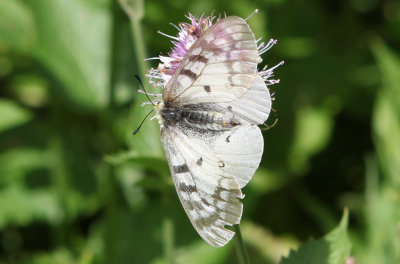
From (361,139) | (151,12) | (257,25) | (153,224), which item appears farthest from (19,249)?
(361,139)

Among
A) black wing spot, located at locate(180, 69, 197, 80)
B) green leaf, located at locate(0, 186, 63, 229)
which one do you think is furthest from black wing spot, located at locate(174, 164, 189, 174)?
green leaf, located at locate(0, 186, 63, 229)

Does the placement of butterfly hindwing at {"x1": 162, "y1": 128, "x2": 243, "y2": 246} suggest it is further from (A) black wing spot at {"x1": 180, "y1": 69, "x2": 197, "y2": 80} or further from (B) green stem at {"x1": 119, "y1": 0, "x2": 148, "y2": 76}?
(B) green stem at {"x1": 119, "y1": 0, "x2": 148, "y2": 76}

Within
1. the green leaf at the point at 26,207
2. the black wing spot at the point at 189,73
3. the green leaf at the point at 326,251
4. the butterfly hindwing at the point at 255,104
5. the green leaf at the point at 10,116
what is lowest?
the green leaf at the point at 26,207

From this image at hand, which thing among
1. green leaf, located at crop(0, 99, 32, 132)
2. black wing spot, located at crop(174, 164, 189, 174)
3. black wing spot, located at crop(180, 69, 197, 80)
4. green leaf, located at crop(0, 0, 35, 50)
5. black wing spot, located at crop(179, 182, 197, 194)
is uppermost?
black wing spot, located at crop(180, 69, 197, 80)

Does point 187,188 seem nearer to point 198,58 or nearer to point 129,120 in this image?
point 198,58

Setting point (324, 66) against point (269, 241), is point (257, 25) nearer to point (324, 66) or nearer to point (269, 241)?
point (324, 66)

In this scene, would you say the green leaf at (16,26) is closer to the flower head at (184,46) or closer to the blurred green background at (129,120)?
the blurred green background at (129,120)

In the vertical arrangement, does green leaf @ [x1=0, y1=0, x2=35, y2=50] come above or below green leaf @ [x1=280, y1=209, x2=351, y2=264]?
below

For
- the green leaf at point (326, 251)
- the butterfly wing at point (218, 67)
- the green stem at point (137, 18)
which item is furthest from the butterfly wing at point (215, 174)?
the green stem at point (137, 18)
